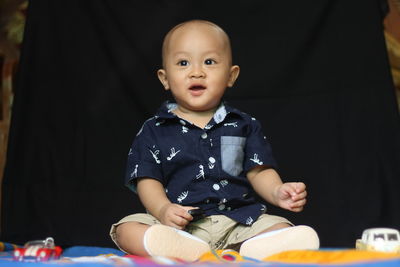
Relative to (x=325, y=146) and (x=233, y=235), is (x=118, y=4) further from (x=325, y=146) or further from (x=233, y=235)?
(x=233, y=235)

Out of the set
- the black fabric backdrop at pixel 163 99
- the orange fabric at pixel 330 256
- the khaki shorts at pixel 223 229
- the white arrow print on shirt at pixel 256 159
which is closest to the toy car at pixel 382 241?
the orange fabric at pixel 330 256

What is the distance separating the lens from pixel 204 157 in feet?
4.98

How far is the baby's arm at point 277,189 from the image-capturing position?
4.37ft

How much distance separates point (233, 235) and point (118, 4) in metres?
1.13

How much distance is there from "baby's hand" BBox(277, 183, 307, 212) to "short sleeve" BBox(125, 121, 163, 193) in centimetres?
31

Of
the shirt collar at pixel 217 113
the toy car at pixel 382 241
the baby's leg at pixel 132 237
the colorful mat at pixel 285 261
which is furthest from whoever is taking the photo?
the shirt collar at pixel 217 113

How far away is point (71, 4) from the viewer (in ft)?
7.56

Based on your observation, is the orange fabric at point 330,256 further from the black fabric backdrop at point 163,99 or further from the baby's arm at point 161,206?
the black fabric backdrop at point 163,99

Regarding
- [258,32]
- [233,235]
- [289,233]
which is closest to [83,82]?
[258,32]

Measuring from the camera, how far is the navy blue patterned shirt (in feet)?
4.91

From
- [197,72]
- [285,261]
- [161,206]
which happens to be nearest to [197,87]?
[197,72]

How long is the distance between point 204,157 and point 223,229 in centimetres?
18

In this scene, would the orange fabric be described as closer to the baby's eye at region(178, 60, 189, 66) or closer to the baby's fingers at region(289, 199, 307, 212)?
the baby's fingers at region(289, 199, 307, 212)

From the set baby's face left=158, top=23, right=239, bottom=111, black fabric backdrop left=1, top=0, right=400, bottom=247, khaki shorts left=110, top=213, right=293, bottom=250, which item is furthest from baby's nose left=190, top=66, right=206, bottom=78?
black fabric backdrop left=1, top=0, right=400, bottom=247
